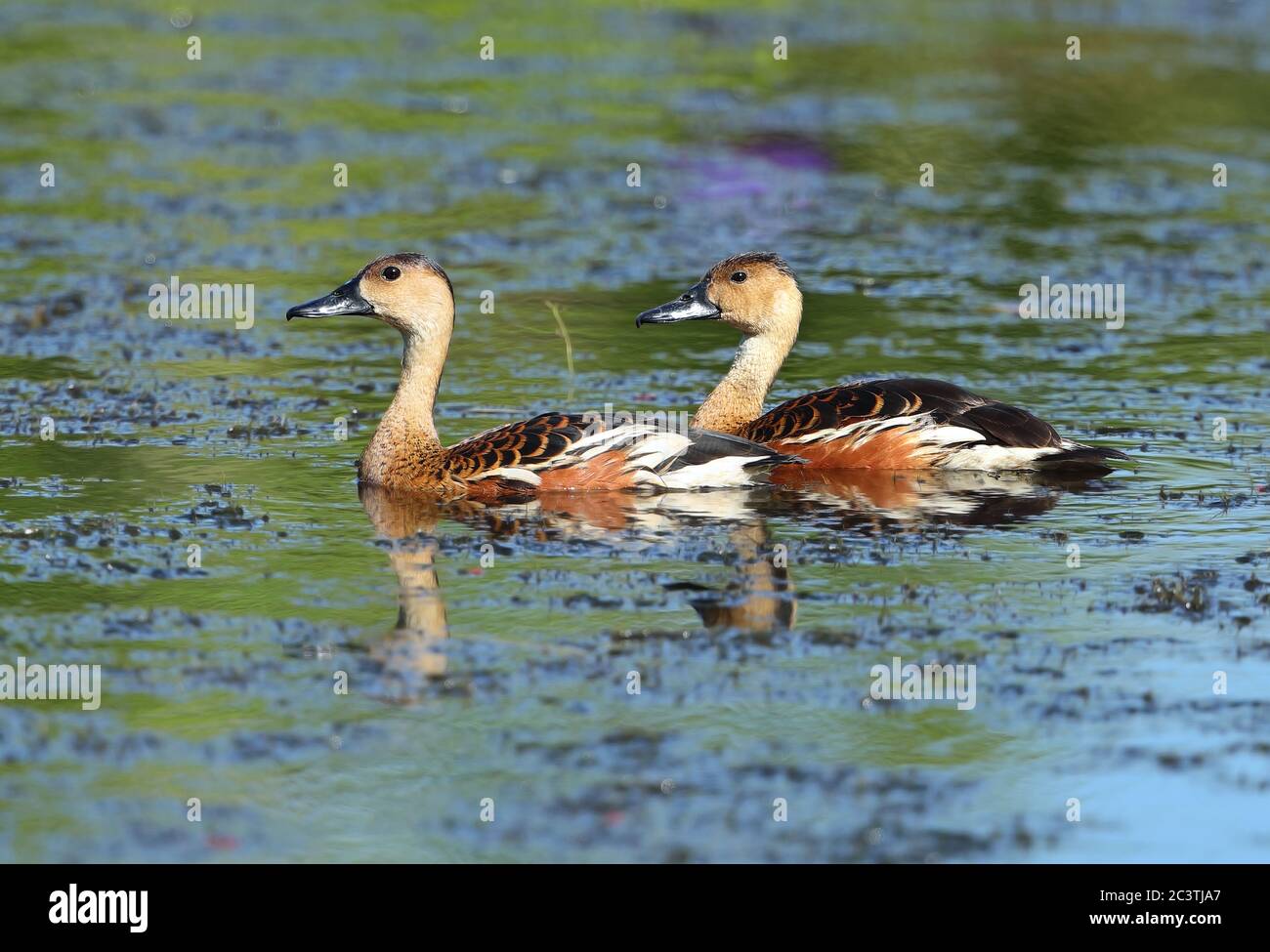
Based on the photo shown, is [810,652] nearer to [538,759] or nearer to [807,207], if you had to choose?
[538,759]

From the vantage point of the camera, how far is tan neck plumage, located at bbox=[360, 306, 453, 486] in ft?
36.0

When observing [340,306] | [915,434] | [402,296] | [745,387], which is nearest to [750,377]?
[745,387]

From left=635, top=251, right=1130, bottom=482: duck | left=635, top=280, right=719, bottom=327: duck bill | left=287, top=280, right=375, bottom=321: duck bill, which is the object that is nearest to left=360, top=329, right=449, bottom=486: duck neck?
left=287, top=280, right=375, bottom=321: duck bill

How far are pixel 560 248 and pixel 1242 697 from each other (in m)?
10.3

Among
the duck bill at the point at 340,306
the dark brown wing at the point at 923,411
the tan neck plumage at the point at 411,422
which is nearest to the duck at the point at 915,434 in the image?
the dark brown wing at the point at 923,411

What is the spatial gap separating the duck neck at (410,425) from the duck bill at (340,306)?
0.30 metres

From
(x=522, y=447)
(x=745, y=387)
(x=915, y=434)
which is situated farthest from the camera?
(x=745, y=387)

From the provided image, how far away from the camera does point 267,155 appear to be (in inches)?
800

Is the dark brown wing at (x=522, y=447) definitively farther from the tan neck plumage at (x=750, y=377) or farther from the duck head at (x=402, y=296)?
the tan neck plumage at (x=750, y=377)

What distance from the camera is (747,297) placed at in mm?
12406

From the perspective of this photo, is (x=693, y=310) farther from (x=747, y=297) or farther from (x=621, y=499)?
(x=621, y=499)

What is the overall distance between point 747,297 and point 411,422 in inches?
95.7

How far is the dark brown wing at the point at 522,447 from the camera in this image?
1073cm

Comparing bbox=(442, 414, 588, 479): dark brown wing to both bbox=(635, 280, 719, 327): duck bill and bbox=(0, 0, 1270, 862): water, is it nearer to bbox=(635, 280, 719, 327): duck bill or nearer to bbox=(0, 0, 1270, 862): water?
bbox=(0, 0, 1270, 862): water
